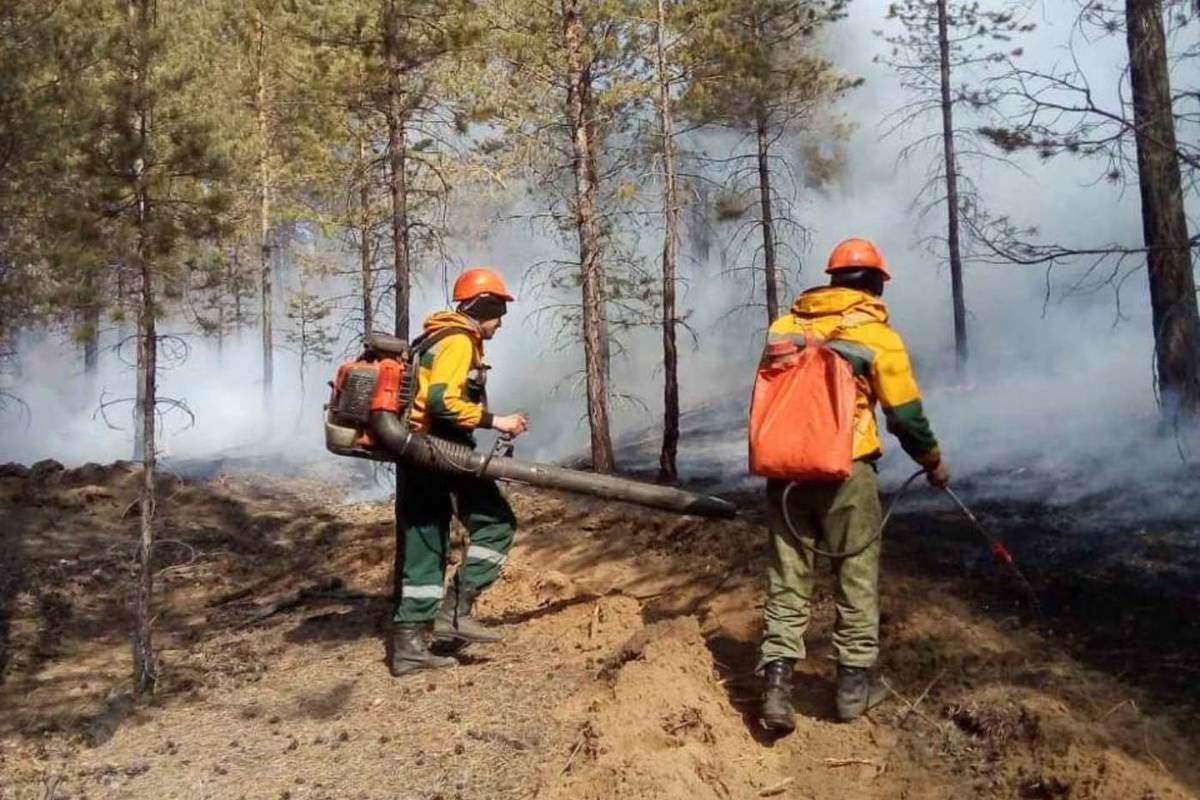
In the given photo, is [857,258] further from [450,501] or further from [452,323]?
[450,501]

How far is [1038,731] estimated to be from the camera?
4.12 metres

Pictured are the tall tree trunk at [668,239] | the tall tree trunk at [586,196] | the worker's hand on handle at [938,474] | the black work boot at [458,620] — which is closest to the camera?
the worker's hand on handle at [938,474]

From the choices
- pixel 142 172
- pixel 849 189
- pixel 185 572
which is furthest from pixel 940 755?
pixel 849 189

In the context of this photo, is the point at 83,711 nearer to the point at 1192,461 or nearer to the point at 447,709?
the point at 447,709

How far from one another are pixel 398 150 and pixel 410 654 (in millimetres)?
9633

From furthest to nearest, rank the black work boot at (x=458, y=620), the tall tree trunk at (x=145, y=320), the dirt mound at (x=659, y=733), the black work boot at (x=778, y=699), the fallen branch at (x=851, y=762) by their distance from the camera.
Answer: the tall tree trunk at (x=145, y=320), the black work boot at (x=458, y=620), the black work boot at (x=778, y=699), the fallen branch at (x=851, y=762), the dirt mound at (x=659, y=733)

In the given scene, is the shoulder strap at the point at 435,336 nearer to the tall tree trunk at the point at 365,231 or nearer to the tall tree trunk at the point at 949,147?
the tall tree trunk at the point at 365,231

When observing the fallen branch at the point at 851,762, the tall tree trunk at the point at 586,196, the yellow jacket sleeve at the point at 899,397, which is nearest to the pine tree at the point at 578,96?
the tall tree trunk at the point at 586,196

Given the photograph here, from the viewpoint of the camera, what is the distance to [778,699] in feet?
14.5

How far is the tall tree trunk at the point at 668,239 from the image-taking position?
1467cm

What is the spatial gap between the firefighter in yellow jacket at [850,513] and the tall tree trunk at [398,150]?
9639 mm

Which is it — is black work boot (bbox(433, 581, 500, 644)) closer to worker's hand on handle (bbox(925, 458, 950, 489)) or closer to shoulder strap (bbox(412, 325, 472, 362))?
shoulder strap (bbox(412, 325, 472, 362))

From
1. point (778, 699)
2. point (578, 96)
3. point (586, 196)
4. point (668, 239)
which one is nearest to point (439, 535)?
point (778, 699)

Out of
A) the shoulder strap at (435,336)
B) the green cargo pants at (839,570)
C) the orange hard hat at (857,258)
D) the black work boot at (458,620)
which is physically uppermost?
the orange hard hat at (857,258)
